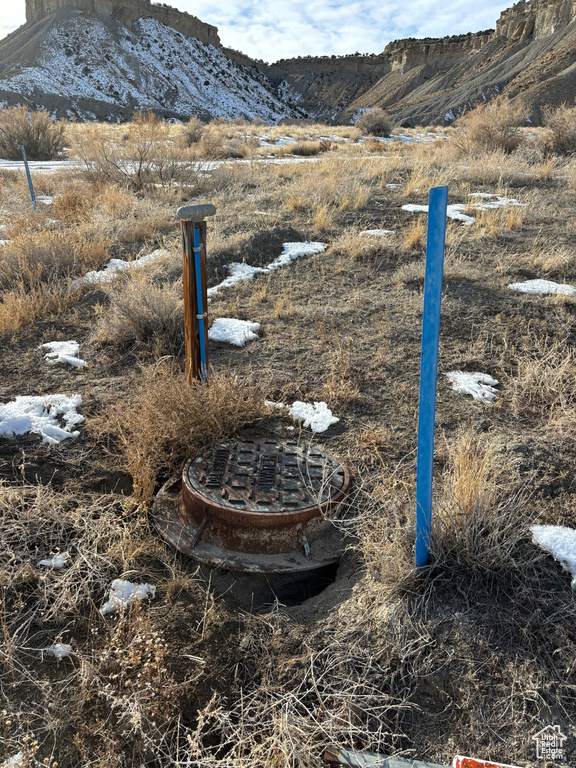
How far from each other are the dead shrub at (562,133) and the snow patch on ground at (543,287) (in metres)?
8.13

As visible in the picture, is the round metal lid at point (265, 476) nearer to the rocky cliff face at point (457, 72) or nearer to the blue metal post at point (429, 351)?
the blue metal post at point (429, 351)

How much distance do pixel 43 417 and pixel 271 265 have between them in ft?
11.5

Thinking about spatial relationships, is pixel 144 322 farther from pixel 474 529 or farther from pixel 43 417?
pixel 474 529

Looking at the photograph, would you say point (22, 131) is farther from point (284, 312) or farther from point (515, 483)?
point (515, 483)

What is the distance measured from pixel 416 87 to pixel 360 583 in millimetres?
70631

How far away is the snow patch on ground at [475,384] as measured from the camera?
3654 mm


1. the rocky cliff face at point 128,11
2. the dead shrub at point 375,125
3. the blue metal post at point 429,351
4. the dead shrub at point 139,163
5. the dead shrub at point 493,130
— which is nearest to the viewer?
the blue metal post at point 429,351

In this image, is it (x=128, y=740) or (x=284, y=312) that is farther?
(x=284, y=312)

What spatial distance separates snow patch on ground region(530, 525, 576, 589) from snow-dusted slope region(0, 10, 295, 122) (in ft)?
143

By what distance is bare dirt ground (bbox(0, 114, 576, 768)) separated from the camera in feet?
5.86

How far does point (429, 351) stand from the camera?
1826 millimetres

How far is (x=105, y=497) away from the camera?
9.21 feet

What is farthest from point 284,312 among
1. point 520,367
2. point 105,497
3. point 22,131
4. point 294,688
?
point 22,131

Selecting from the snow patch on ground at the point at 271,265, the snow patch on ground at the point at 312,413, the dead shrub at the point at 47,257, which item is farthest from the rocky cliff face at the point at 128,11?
the snow patch on ground at the point at 312,413
